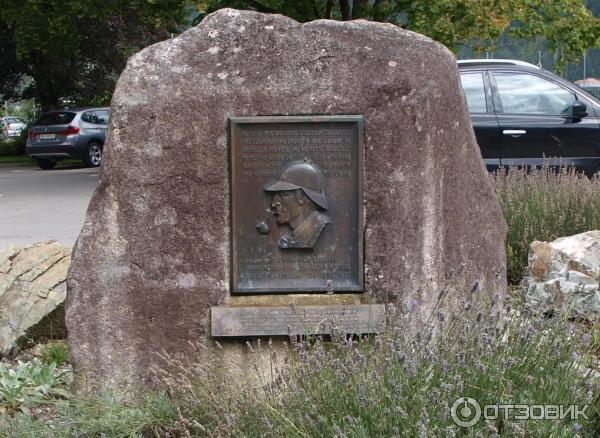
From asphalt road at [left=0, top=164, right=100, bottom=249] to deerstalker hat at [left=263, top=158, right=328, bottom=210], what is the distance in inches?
245

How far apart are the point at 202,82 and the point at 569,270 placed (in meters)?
3.08

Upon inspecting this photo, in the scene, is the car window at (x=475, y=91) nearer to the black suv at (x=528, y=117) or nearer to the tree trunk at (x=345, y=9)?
the black suv at (x=528, y=117)

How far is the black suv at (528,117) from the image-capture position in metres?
10.4

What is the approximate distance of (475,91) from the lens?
10578 millimetres

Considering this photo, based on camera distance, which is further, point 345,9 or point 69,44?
point 69,44

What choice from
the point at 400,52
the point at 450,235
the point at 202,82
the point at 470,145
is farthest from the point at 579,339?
the point at 202,82

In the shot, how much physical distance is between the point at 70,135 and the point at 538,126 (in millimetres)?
14747

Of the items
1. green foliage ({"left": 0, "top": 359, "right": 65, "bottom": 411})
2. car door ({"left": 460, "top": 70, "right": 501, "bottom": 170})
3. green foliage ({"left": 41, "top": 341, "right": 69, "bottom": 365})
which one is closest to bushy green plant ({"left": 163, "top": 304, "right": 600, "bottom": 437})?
green foliage ({"left": 0, "top": 359, "right": 65, "bottom": 411})

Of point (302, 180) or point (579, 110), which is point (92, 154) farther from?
point (302, 180)

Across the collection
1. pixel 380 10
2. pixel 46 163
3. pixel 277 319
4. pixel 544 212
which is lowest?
pixel 46 163

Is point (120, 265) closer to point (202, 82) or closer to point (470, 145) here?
point (202, 82)

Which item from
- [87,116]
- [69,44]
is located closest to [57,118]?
[87,116]

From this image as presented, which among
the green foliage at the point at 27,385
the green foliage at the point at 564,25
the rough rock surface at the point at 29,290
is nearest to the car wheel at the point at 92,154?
the green foliage at the point at 564,25

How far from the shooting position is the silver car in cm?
2233
